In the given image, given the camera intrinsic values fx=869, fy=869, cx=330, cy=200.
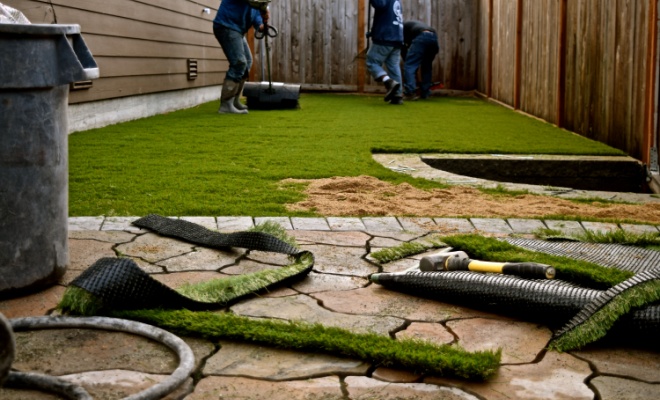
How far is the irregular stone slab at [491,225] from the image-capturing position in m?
3.96

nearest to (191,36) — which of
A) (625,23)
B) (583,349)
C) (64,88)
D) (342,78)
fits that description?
(342,78)

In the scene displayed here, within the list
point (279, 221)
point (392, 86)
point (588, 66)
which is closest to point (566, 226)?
point (279, 221)

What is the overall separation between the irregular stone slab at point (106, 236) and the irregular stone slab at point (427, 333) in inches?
60.3

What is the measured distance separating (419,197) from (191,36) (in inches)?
359

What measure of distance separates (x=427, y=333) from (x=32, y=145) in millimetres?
1397

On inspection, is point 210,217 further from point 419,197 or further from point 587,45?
point 587,45

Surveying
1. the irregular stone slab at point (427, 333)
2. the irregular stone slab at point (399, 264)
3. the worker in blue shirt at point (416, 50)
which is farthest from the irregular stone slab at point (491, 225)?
the worker in blue shirt at point (416, 50)

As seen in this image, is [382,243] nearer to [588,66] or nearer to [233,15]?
[588,66]

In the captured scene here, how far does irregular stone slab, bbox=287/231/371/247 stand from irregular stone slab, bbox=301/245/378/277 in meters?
0.09

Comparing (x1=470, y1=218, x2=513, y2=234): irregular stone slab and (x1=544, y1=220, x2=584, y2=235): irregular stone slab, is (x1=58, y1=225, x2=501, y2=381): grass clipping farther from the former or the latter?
(x1=544, y1=220, x2=584, y2=235): irregular stone slab

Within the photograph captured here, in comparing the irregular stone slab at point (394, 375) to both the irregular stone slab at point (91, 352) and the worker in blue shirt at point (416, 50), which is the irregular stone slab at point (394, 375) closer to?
the irregular stone slab at point (91, 352)

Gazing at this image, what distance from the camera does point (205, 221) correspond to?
13.4ft

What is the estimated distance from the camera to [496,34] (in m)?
14.4

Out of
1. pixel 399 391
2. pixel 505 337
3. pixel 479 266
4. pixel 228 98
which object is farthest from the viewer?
pixel 228 98
